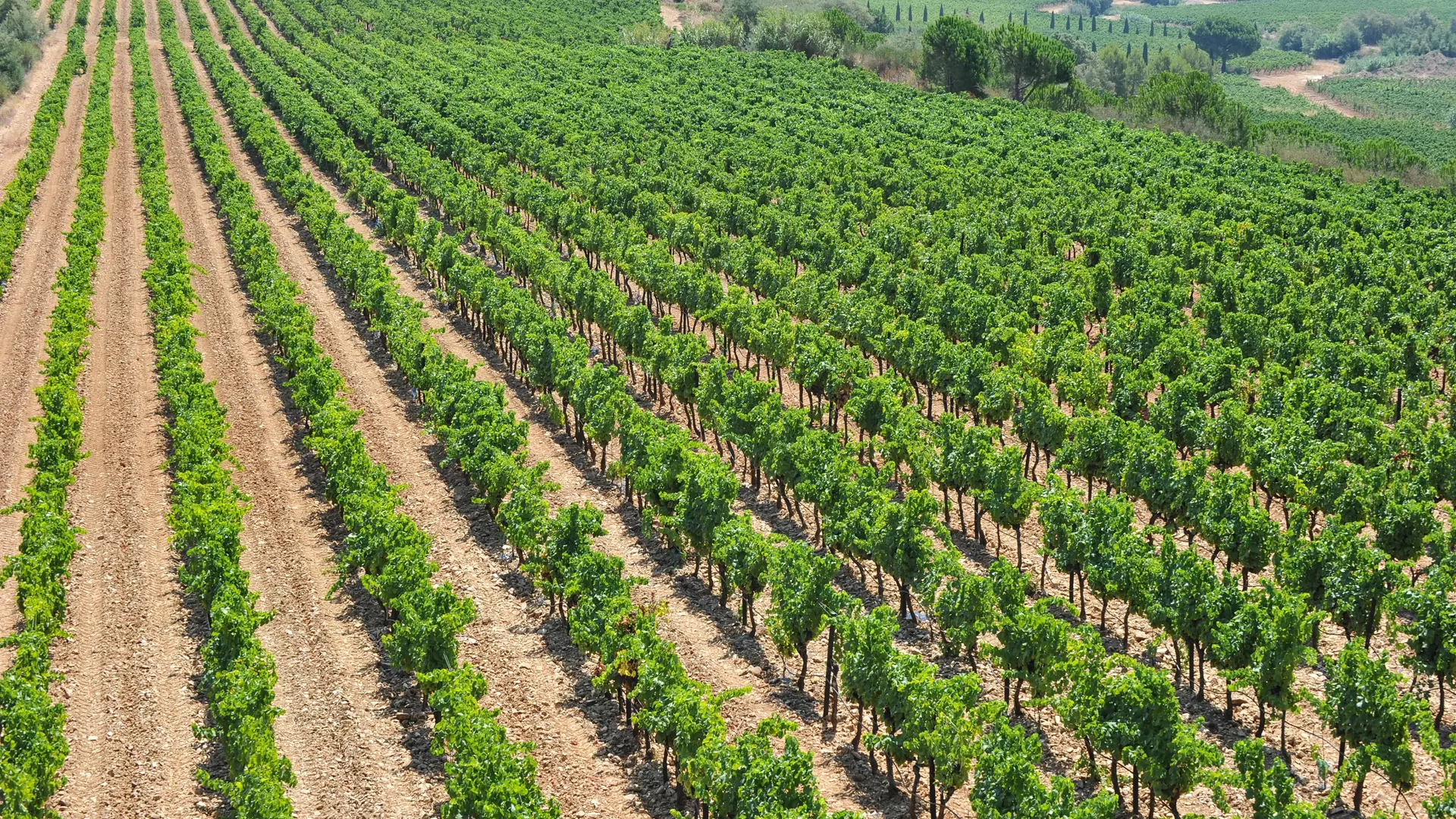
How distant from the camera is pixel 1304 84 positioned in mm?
183125

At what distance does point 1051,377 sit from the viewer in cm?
4281

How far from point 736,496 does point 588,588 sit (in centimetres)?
593

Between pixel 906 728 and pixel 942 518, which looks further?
pixel 942 518

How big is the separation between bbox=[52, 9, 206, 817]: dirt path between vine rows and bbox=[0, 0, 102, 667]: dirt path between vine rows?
1.85 meters

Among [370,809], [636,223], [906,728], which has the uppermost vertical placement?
[636,223]

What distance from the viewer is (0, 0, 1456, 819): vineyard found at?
2583 cm

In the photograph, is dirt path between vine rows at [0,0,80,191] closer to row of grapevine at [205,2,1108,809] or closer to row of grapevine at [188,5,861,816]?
row of grapevine at [188,5,861,816]

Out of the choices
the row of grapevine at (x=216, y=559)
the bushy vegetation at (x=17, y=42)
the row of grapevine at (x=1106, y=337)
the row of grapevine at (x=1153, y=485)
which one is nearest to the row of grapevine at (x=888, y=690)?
the row of grapevine at (x=1153, y=485)

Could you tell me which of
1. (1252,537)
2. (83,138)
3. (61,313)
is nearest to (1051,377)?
(1252,537)

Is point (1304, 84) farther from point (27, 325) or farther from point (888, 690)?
point (888, 690)

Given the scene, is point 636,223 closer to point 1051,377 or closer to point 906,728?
point 1051,377

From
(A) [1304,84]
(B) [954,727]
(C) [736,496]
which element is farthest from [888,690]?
(A) [1304,84]

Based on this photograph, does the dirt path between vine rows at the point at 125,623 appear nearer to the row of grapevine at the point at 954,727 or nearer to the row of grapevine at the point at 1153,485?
the row of grapevine at the point at 954,727

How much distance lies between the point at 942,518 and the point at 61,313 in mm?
36679
